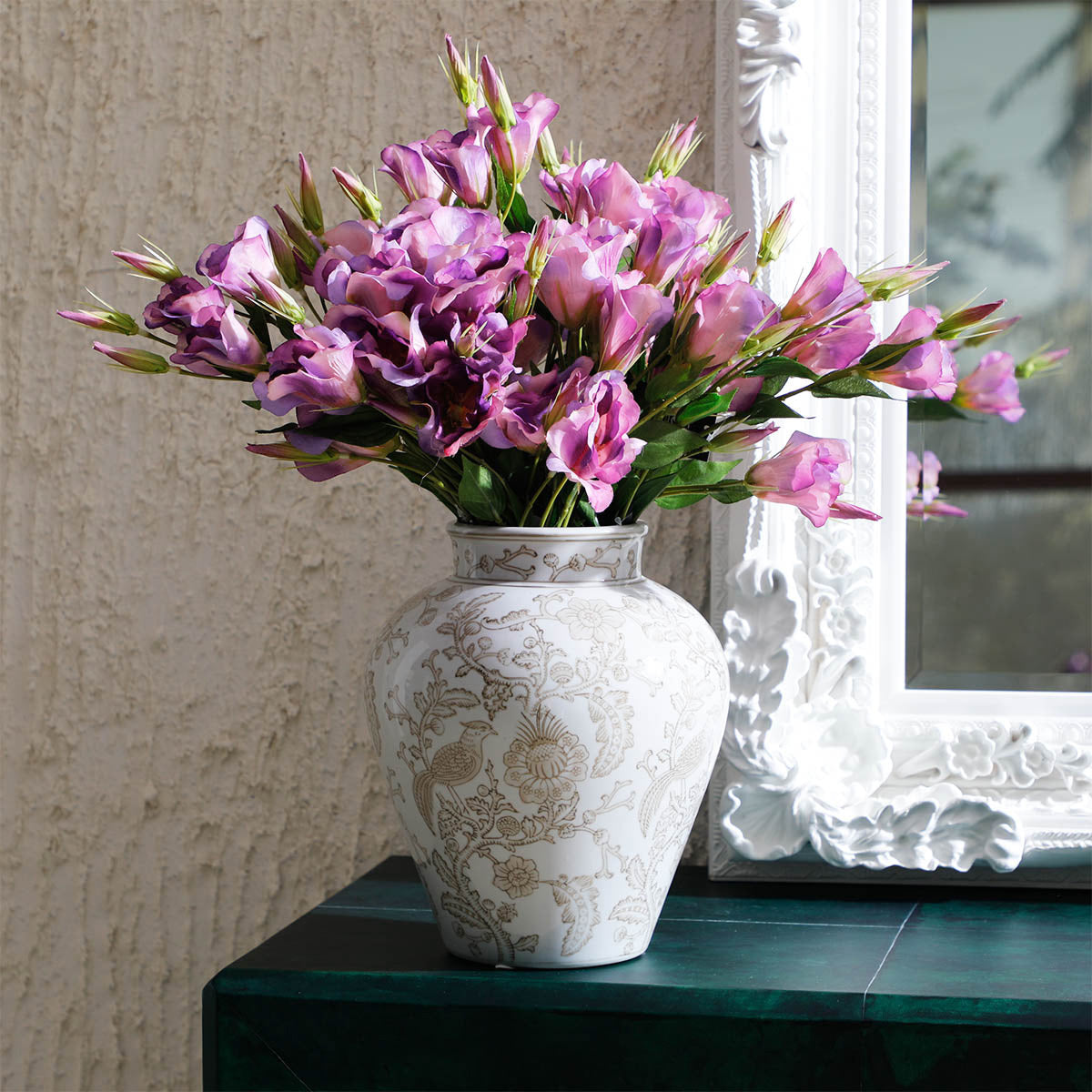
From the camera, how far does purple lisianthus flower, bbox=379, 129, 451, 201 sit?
2.03 feet

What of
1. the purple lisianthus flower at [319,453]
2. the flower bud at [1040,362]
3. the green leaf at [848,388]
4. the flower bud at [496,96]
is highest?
the flower bud at [496,96]

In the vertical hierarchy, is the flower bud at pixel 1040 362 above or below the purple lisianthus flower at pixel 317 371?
above

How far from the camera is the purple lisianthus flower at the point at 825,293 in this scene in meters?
0.59

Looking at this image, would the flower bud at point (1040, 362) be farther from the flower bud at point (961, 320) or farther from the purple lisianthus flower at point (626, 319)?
Answer: the purple lisianthus flower at point (626, 319)

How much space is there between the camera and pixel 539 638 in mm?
610

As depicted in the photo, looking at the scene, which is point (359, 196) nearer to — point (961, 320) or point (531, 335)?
point (531, 335)

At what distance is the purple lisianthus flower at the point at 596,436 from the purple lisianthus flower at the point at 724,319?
0.18 ft

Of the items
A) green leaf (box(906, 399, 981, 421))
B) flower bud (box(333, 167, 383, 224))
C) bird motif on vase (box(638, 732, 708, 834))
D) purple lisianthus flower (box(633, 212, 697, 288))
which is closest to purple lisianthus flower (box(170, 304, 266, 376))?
flower bud (box(333, 167, 383, 224))

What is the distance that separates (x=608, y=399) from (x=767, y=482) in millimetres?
111

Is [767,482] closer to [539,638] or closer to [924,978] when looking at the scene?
[539,638]

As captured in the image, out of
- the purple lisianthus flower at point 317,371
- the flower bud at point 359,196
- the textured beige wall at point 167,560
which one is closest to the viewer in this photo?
the purple lisianthus flower at point 317,371

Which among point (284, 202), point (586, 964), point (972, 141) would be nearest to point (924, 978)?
point (586, 964)

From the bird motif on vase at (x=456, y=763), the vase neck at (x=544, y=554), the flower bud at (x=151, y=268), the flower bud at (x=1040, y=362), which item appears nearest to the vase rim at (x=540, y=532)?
the vase neck at (x=544, y=554)

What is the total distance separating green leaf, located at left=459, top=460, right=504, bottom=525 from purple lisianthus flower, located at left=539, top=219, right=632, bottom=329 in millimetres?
94
